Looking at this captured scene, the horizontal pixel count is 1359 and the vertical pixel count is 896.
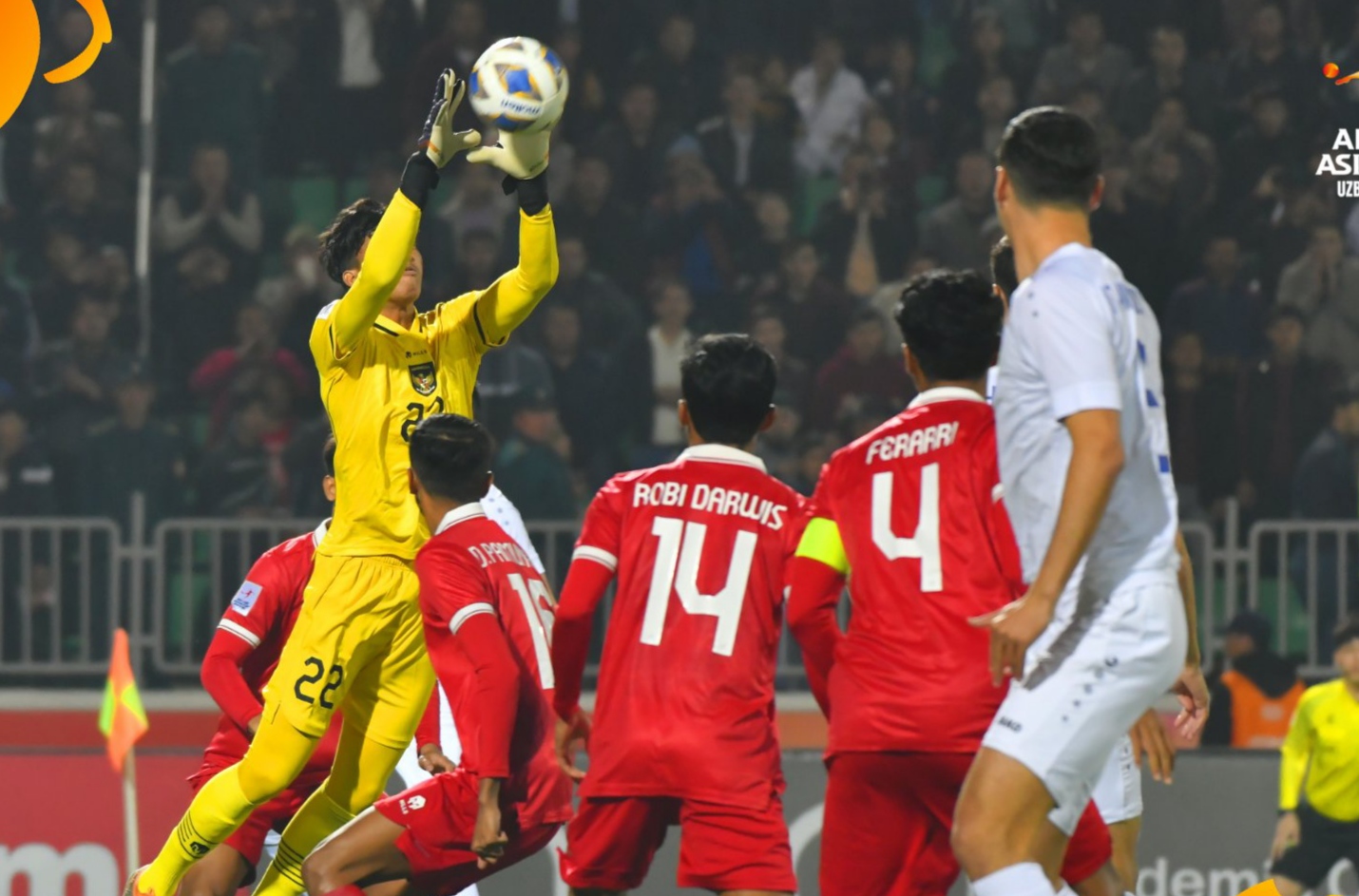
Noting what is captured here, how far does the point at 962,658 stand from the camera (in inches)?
167

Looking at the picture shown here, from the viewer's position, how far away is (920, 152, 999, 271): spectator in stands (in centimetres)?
1166

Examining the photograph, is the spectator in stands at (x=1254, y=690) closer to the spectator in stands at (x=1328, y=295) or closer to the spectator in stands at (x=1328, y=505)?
the spectator in stands at (x=1328, y=505)

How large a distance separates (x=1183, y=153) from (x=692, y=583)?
26.3 ft

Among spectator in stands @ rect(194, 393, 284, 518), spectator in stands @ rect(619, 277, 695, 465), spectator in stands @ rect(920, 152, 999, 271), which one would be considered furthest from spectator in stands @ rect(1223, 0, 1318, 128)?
spectator in stands @ rect(194, 393, 284, 518)

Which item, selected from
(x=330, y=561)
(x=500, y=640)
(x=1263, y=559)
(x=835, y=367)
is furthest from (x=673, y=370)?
(x=500, y=640)

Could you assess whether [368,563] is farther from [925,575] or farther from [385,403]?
[925,575]

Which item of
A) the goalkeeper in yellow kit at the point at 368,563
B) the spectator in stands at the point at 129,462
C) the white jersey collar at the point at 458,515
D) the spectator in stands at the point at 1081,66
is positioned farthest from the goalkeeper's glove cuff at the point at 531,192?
the spectator in stands at the point at 1081,66

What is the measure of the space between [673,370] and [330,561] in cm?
562

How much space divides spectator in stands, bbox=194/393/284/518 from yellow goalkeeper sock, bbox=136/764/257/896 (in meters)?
5.15

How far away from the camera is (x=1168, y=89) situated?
1205 centimetres

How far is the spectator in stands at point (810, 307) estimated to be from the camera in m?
11.4

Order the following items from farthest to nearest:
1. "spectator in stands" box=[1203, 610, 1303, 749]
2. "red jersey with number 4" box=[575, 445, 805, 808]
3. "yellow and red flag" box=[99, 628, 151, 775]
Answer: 1. "spectator in stands" box=[1203, 610, 1303, 749]
2. "yellow and red flag" box=[99, 628, 151, 775]
3. "red jersey with number 4" box=[575, 445, 805, 808]

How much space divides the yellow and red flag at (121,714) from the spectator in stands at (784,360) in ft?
13.4
